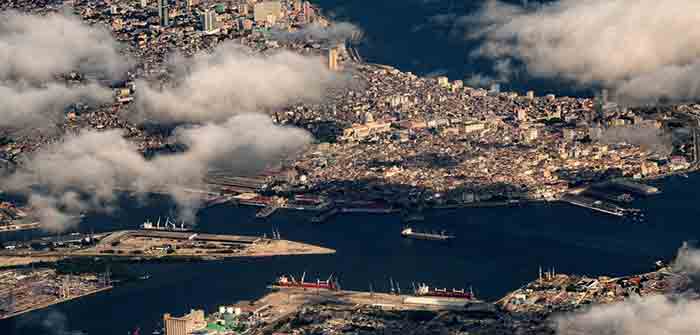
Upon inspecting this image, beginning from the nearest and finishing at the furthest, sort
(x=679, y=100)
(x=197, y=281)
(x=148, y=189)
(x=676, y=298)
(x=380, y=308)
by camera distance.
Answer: (x=676, y=298), (x=380, y=308), (x=197, y=281), (x=148, y=189), (x=679, y=100)

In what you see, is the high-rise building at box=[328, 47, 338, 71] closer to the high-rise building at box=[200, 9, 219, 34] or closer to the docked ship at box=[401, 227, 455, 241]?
the high-rise building at box=[200, 9, 219, 34]

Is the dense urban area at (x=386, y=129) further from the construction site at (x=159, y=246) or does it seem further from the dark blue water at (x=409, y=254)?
the construction site at (x=159, y=246)

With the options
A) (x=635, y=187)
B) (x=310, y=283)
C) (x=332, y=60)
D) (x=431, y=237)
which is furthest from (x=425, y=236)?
(x=332, y=60)

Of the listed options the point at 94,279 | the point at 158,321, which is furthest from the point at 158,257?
the point at 158,321

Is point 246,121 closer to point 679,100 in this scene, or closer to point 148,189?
point 148,189

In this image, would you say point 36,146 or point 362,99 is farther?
point 362,99

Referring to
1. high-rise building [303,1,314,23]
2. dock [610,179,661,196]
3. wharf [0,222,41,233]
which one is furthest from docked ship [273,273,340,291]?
high-rise building [303,1,314,23]
